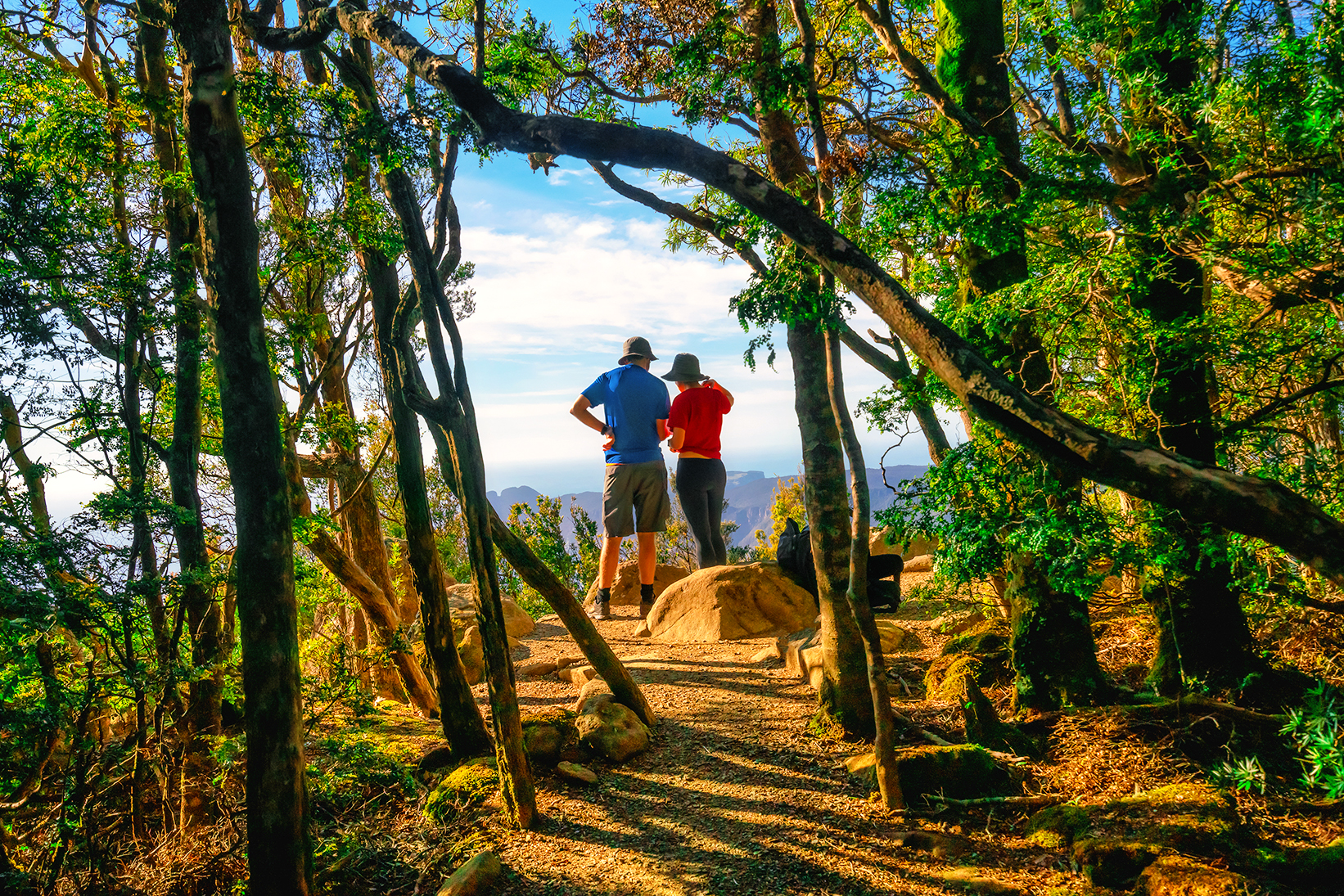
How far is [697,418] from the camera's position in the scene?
8.31 m

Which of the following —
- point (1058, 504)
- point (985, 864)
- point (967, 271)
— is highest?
point (967, 271)

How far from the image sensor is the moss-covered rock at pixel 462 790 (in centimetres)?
439

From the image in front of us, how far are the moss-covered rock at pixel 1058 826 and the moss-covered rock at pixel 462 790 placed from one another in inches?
122

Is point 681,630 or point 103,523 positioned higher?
point 103,523

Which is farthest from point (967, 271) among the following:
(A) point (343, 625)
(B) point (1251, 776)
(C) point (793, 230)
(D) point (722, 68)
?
(A) point (343, 625)

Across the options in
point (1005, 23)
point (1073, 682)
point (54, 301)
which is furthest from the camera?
→ point (1005, 23)

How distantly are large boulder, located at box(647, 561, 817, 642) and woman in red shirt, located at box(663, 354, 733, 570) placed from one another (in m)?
0.81

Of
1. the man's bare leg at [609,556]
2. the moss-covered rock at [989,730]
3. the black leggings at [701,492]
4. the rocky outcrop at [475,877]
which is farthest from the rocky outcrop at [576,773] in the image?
the black leggings at [701,492]

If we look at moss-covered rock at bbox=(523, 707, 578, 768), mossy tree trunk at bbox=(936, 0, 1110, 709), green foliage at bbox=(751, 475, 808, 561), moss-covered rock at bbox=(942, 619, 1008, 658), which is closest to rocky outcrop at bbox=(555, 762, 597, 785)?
moss-covered rock at bbox=(523, 707, 578, 768)

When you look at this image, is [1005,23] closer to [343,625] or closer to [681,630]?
[681,630]

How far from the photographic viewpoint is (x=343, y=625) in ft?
41.0

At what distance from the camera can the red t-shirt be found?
828 cm

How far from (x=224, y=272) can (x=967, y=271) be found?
4.50 metres

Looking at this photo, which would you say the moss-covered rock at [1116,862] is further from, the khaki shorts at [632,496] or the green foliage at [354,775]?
the khaki shorts at [632,496]
